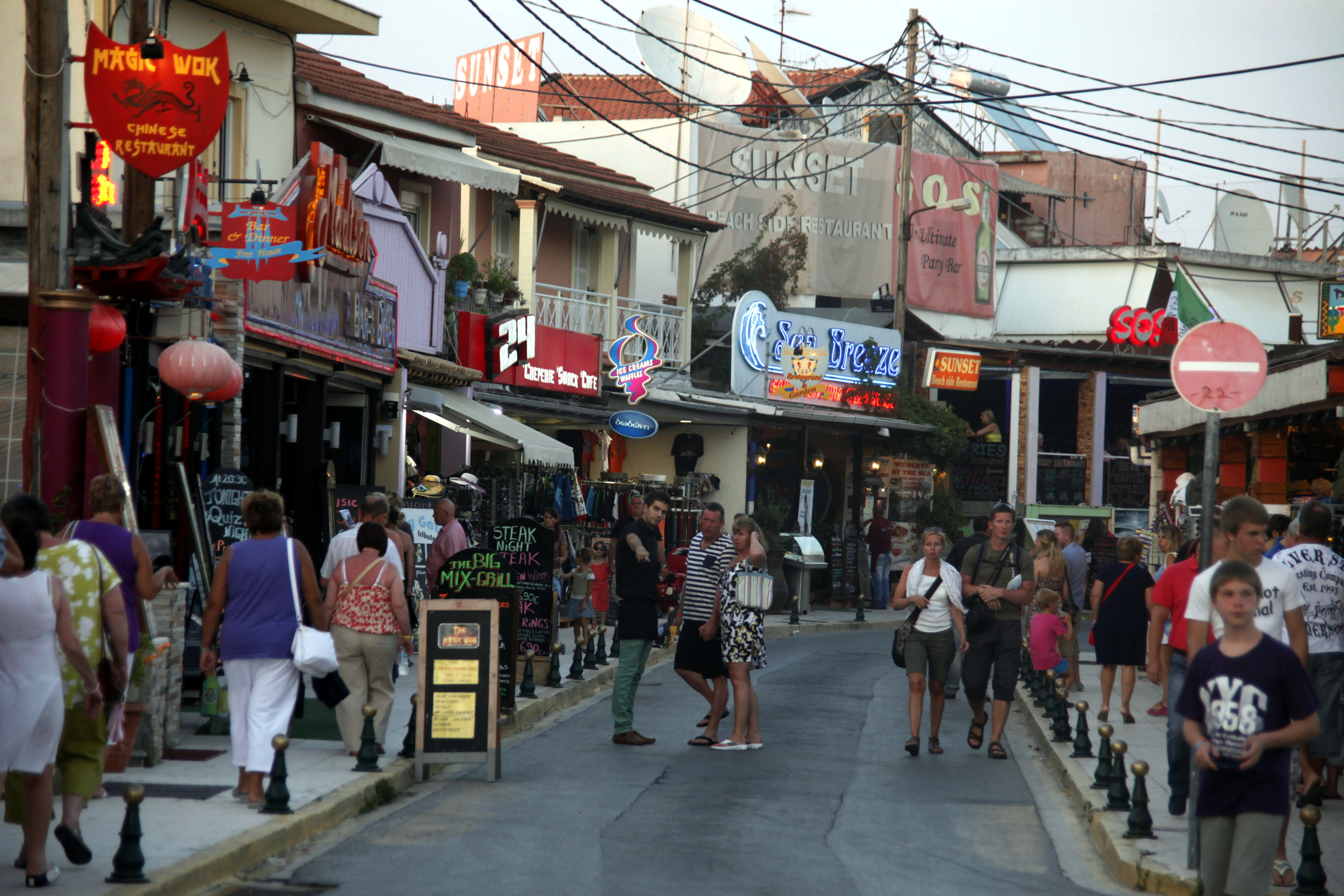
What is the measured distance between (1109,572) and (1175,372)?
6.79m

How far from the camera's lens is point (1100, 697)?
16250 mm

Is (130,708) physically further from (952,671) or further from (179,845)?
(952,671)

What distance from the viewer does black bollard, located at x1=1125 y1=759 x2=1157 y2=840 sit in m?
8.20

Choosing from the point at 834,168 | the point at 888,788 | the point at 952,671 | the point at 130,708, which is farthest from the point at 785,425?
the point at 130,708

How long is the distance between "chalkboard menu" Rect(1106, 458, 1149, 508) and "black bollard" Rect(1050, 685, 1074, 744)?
2747 cm

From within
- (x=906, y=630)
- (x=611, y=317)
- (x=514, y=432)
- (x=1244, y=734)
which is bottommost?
(x=906, y=630)

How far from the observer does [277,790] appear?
8078mm

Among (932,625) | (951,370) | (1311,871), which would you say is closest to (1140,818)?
(1311,871)

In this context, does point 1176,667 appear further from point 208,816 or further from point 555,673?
point 555,673

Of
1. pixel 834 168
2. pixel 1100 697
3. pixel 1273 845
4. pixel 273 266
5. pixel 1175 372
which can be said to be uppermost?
pixel 834 168

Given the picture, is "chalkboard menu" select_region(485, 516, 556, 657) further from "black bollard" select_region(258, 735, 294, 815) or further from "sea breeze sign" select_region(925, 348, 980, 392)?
"sea breeze sign" select_region(925, 348, 980, 392)

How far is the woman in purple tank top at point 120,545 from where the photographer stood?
8.26 meters

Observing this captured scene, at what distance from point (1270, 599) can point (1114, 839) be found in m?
1.87

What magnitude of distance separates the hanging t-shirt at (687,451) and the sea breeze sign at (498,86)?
10.2 m
